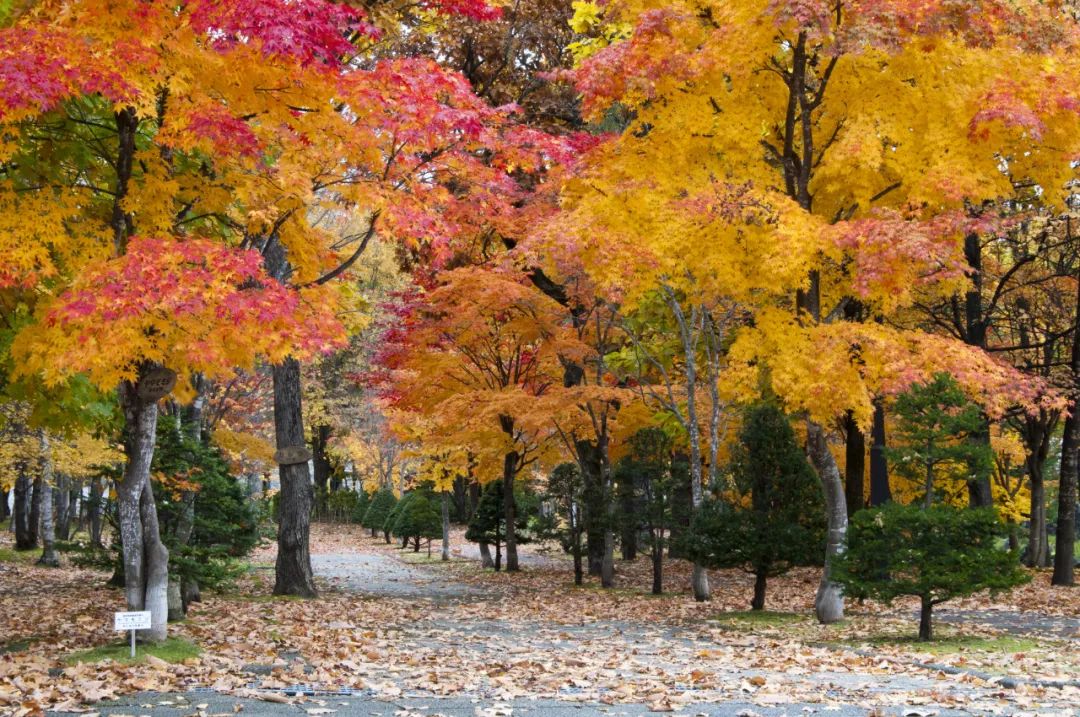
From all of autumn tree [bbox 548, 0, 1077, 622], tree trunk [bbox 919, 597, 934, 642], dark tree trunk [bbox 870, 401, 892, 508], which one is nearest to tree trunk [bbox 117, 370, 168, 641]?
autumn tree [bbox 548, 0, 1077, 622]

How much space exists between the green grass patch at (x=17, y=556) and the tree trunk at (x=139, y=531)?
1612cm

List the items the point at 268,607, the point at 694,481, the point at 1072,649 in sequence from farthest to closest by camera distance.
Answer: the point at 694,481, the point at 268,607, the point at 1072,649

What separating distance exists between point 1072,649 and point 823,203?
240 inches

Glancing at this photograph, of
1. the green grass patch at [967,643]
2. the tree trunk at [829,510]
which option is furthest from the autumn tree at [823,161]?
the green grass patch at [967,643]

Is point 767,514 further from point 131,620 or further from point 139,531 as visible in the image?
point 131,620

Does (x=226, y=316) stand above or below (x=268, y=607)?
above

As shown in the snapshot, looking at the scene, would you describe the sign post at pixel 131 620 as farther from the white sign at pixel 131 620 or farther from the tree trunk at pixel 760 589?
the tree trunk at pixel 760 589

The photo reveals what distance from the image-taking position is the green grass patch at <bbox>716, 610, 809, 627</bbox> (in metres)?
12.7

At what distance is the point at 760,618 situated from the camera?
1325 centimetres

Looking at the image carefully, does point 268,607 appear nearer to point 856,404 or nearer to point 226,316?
point 226,316

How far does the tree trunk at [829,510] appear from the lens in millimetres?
12398

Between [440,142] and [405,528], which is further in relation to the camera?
[405,528]

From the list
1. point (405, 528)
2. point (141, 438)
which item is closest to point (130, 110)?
point (141, 438)

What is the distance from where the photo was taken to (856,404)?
1065 cm
